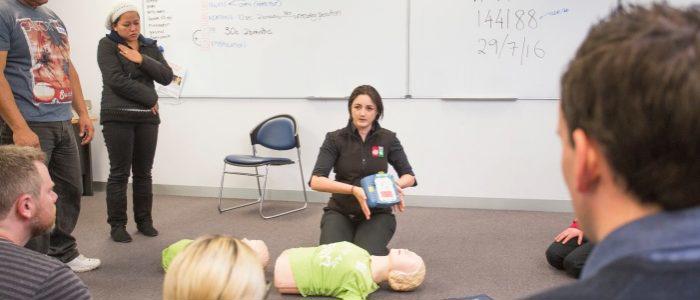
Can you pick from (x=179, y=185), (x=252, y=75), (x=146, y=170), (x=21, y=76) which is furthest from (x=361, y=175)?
(x=179, y=185)

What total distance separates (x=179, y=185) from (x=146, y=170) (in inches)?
60.2

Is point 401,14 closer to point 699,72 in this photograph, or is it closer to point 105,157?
point 105,157

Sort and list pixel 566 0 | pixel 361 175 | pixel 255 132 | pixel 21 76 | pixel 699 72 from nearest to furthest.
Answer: pixel 699 72 < pixel 21 76 < pixel 361 175 < pixel 566 0 < pixel 255 132

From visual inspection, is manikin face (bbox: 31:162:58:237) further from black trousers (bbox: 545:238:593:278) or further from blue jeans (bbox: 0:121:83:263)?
black trousers (bbox: 545:238:593:278)

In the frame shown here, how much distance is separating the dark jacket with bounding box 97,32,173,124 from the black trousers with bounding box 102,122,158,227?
0.06 m

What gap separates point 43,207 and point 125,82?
1739 millimetres

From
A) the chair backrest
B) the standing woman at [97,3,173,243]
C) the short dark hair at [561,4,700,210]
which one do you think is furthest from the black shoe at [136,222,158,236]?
the short dark hair at [561,4,700,210]

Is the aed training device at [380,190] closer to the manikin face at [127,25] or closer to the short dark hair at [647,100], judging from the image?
the manikin face at [127,25]

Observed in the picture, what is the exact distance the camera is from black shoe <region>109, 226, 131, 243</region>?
3.52 meters

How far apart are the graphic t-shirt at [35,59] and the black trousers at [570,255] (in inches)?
97.6

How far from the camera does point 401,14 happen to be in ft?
13.9

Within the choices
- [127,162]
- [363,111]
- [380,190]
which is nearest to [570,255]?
[380,190]

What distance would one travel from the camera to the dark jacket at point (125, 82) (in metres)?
3.19

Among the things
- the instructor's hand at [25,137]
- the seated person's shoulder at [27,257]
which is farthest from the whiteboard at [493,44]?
the seated person's shoulder at [27,257]
